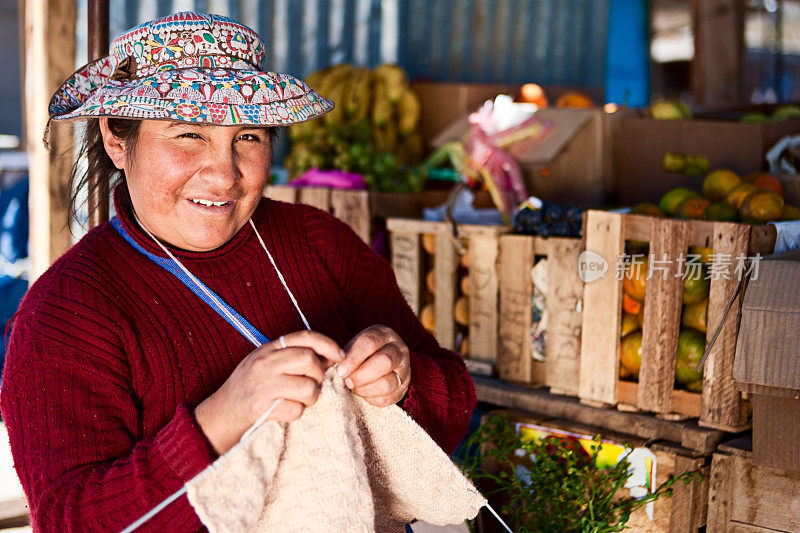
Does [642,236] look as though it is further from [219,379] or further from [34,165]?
[34,165]

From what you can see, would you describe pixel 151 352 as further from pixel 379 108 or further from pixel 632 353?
pixel 379 108

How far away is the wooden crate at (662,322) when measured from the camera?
2451 mm

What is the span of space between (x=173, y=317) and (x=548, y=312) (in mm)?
1452

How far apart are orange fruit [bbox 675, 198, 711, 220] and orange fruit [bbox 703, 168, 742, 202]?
171 millimetres

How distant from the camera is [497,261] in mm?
3051

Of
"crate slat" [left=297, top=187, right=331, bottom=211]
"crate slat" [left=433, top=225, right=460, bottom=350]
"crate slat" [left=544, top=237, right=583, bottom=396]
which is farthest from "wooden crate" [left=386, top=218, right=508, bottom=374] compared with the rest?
"crate slat" [left=297, top=187, right=331, bottom=211]

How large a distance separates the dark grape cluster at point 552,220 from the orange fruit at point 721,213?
1.32ft

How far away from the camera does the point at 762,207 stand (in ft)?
8.78

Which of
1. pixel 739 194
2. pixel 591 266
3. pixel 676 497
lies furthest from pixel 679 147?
Result: pixel 676 497

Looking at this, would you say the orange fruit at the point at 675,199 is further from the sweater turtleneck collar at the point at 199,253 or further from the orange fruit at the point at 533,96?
the orange fruit at the point at 533,96

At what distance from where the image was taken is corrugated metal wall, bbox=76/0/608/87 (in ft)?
16.4

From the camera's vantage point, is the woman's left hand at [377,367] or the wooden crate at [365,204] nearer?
the woman's left hand at [377,367]

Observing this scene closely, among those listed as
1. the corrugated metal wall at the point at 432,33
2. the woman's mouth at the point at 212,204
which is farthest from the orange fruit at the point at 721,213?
the corrugated metal wall at the point at 432,33

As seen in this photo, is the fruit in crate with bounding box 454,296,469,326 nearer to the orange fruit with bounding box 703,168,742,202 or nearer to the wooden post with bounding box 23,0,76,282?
the orange fruit with bounding box 703,168,742,202
